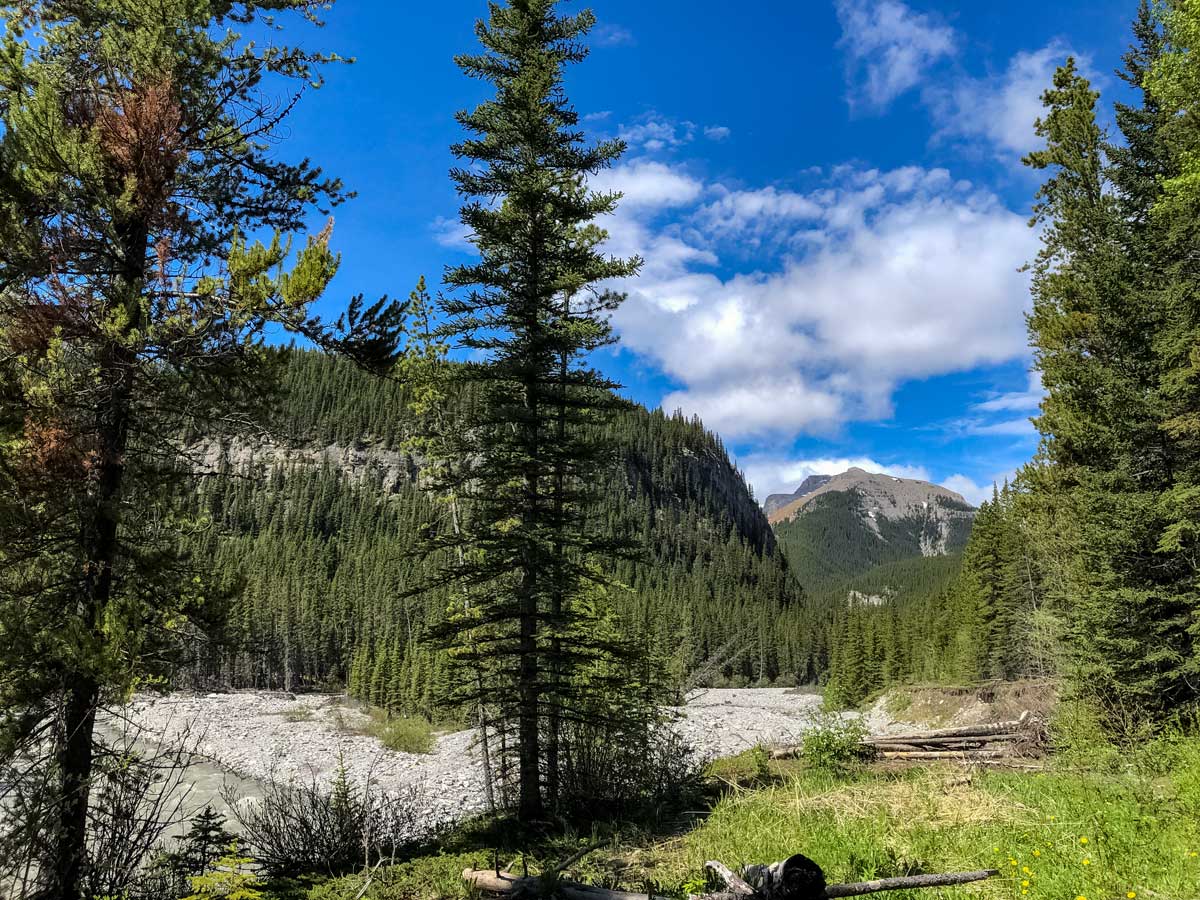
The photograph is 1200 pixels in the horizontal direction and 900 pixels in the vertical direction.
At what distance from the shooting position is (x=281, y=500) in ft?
381

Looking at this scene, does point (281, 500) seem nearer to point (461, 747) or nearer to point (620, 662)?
point (461, 747)

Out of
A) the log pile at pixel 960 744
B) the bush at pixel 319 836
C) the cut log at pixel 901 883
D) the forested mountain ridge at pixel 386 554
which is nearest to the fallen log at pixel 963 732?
the log pile at pixel 960 744

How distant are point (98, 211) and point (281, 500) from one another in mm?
122926

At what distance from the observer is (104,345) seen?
614 cm

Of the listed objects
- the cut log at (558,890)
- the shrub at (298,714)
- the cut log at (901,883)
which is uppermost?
the cut log at (901,883)

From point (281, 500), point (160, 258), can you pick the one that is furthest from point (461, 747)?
point (281, 500)

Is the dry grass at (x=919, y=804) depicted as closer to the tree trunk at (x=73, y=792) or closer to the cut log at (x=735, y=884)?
the cut log at (x=735, y=884)

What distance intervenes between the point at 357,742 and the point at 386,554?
57.5 m

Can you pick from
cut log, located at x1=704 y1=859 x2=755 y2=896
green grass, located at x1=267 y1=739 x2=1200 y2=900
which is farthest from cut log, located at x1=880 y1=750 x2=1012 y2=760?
cut log, located at x1=704 y1=859 x2=755 y2=896

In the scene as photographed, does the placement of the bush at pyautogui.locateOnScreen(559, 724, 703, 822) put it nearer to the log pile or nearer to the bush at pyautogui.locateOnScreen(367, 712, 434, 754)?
the log pile

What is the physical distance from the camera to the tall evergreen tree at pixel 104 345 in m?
5.75

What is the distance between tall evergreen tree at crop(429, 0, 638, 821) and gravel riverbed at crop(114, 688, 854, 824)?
3118mm

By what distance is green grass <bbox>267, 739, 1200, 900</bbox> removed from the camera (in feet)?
16.4

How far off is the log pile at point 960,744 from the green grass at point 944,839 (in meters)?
2.69
